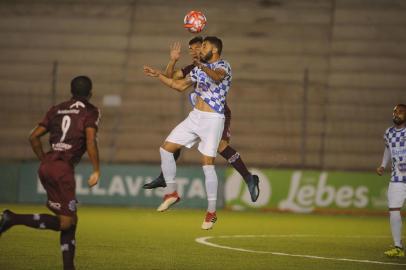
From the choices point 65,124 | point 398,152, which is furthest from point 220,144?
point 65,124

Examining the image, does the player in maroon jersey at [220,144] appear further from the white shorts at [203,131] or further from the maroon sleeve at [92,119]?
the maroon sleeve at [92,119]

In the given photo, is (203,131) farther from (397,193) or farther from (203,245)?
(397,193)

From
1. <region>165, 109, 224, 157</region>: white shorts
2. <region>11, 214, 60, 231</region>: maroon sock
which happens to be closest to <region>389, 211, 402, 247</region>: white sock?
<region>165, 109, 224, 157</region>: white shorts

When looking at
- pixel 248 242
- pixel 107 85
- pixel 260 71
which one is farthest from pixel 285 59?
pixel 248 242

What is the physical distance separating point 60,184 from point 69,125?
0.58 metres

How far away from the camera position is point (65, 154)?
9211 mm

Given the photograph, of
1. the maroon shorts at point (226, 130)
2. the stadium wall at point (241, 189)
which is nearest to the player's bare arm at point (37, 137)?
the maroon shorts at point (226, 130)

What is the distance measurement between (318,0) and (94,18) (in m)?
7.04

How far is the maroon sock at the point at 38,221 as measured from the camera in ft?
30.3

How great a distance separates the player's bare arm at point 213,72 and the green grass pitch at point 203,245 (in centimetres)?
225

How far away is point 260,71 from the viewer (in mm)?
28438

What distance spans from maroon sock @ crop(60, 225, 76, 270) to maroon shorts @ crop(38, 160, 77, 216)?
197mm

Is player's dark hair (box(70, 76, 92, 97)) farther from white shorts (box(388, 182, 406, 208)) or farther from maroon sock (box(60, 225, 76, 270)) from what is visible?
white shorts (box(388, 182, 406, 208))

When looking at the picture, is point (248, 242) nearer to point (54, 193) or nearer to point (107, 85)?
point (54, 193)
